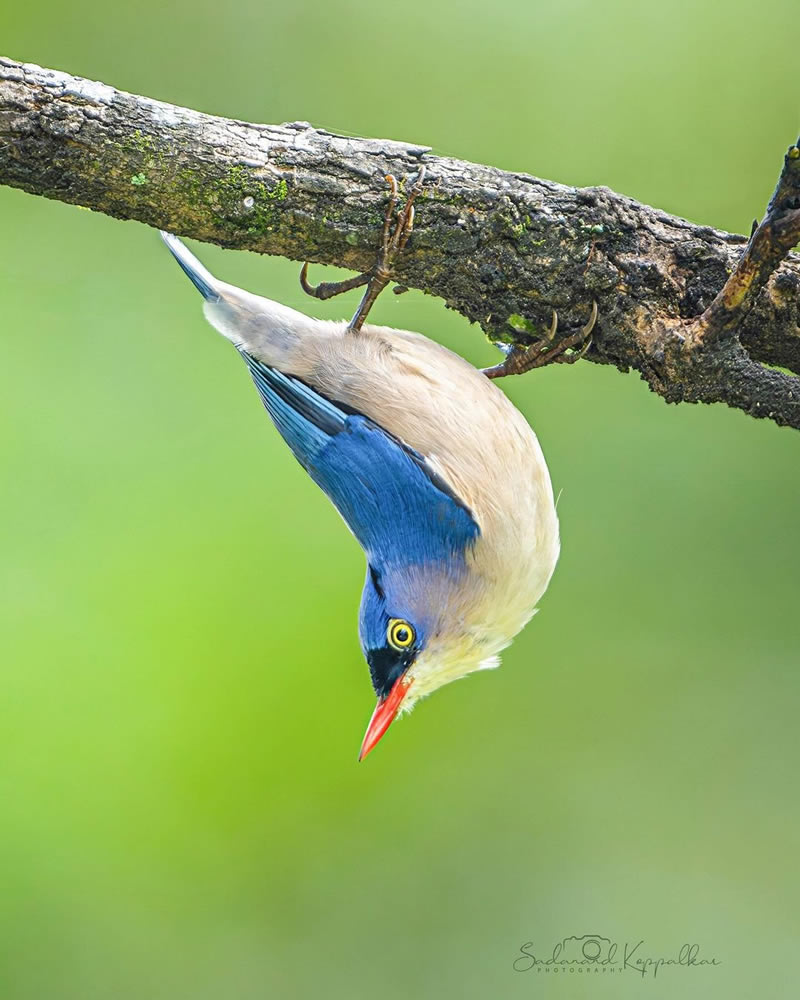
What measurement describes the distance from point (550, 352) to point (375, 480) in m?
0.56

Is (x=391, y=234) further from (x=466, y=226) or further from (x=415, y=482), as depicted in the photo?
(x=415, y=482)

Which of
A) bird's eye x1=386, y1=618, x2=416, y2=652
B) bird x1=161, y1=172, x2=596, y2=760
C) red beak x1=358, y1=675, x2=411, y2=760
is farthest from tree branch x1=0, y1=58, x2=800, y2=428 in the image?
red beak x1=358, y1=675, x2=411, y2=760

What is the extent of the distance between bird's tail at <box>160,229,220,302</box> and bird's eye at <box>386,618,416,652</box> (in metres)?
1.01

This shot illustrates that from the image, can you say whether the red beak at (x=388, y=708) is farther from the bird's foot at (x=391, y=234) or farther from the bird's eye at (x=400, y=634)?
the bird's foot at (x=391, y=234)

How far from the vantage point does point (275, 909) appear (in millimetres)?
4711

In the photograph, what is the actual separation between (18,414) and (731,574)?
10.3 ft

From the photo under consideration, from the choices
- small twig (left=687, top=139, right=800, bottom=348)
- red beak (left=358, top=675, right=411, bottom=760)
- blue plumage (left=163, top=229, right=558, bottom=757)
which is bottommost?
red beak (left=358, top=675, right=411, bottom=760)

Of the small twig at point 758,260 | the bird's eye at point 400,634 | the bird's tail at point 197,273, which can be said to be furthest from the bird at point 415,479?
the small twig at point 758,260

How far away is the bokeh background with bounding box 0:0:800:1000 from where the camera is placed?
4.14 meters

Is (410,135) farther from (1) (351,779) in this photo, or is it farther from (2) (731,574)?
(1) (351,779)

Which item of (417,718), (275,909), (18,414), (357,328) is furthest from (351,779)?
(357,328)

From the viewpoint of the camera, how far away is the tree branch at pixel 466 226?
2.11 meters
